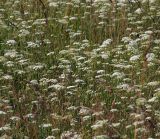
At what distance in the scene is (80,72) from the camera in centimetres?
669

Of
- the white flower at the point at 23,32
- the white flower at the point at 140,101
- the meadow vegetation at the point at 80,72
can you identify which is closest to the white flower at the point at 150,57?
the meadow vegetation at the point at 80,72

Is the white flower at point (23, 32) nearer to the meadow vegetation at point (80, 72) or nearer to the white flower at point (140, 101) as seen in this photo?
the meadow vegetation at point (80, 72)

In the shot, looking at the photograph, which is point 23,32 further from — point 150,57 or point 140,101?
point 140,101

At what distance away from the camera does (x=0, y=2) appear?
969cm

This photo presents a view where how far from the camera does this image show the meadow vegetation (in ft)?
17.3

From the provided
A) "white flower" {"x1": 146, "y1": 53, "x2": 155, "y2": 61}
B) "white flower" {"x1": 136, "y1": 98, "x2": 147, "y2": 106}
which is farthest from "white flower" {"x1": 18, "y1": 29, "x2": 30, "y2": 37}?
"white flower" {"x1": 136, "y1": 98, "x2": 147, "y2": 106}

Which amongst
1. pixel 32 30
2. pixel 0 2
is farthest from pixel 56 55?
pixel 0 2

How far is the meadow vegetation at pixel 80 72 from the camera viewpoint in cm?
528

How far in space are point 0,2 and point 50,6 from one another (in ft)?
3.35

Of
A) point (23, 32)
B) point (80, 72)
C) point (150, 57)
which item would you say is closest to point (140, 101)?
point (150, 57)

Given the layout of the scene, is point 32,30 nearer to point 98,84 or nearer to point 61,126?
point 98,84

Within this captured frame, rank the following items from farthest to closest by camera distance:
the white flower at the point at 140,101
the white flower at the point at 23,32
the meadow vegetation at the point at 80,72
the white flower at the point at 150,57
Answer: the white flower at the point at 23,32 < the white flower at the point at 150,57 < the meadow vegetation at the point at 80,72 < the white flower at the point at 140,101

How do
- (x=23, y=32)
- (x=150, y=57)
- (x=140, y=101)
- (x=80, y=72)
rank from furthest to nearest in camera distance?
(x=23, y=32) < (x=80, y=72) < (x=150, y=57) < (x=140, y=101)

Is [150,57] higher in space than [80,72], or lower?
higher
